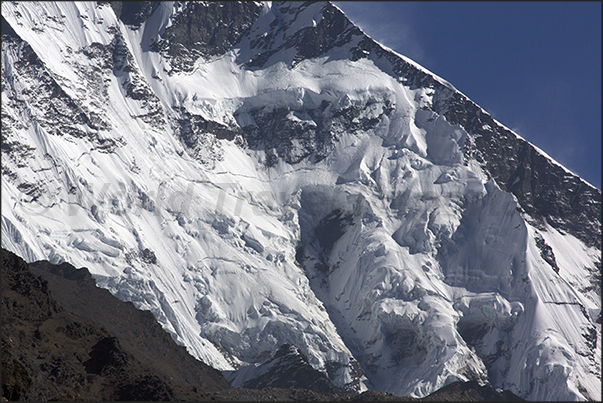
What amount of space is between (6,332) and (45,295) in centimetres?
1600

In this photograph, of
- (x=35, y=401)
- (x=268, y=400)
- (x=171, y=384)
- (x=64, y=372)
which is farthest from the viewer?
(x=268, y=400)

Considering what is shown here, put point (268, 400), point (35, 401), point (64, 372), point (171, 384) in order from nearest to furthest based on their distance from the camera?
point (35, 401) → point (64, 372) → point (171, 384) → point (268, 400)

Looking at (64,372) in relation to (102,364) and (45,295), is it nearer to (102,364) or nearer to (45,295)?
(102,364)

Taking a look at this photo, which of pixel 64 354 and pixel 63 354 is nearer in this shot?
pixel 63 354

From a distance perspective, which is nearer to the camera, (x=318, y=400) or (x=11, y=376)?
(x=11, y=376)

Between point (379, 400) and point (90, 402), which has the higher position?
point (379, 400)

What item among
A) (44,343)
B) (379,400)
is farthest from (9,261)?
(379,400)

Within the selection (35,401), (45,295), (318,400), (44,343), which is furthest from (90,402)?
(318,400)

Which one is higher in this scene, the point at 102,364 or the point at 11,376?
the point at 11,376

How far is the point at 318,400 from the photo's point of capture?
198 meters

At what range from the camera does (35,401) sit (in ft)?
506

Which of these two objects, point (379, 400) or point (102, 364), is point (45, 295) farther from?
point (379, 400)

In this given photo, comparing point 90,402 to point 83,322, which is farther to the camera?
point 83,322

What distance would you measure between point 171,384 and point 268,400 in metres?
19.5
